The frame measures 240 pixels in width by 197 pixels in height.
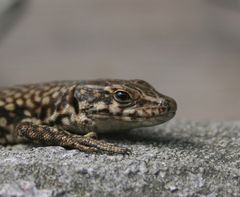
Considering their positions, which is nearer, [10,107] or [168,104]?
[168,104]

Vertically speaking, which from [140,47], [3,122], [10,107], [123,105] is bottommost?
[140,47]

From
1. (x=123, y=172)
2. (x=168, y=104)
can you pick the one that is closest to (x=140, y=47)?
(x=168, y=104)

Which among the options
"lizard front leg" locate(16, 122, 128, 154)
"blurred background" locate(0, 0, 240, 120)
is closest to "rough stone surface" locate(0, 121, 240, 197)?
"lizard front leg" locate(16, 122, 128, 154)

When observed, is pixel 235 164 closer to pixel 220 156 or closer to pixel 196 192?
pixel 220 156

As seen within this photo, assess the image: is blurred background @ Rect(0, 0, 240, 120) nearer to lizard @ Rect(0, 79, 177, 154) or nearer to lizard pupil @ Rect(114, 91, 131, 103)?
lizard @ Rect(0, 79, 177, 154)

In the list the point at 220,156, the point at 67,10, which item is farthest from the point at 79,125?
the point at 67,10

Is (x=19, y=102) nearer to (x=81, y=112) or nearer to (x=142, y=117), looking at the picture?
(x=81, y=112)

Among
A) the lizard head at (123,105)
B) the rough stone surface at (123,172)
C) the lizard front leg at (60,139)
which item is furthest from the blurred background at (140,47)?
the rough stone surface at (123,172)
